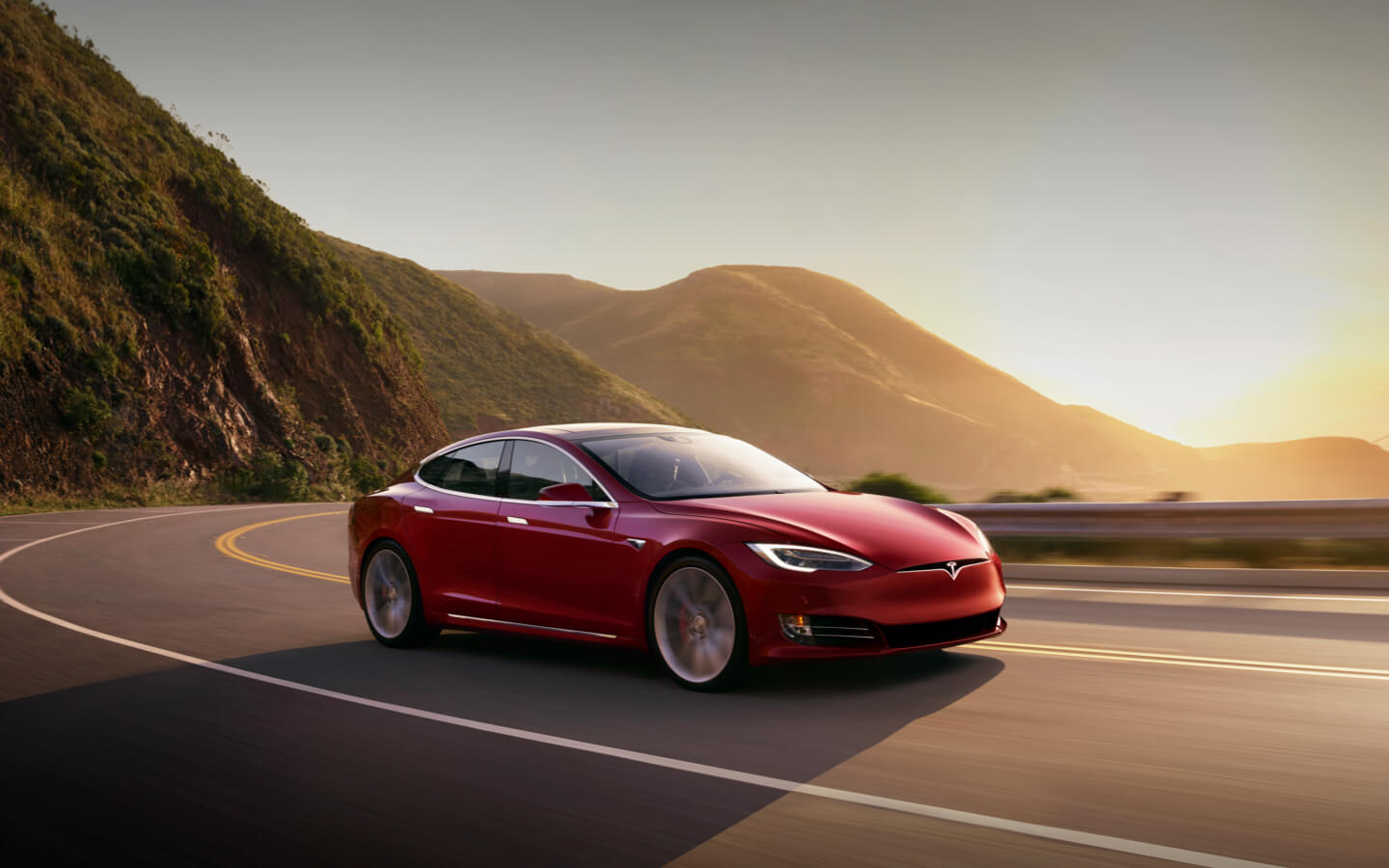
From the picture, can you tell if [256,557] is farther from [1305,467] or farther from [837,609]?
→ [1305,467]

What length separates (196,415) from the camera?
147 ft

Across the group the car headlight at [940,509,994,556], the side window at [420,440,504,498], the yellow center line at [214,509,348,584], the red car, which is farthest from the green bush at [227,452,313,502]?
the car headlight at [940,509,994,556]

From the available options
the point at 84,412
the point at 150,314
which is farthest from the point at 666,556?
the point at 150,314

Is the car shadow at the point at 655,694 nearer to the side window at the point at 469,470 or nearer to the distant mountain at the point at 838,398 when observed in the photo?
the side window at the point at 469,470

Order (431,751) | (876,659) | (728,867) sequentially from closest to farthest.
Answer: (728,867), (431,751), (876,659)

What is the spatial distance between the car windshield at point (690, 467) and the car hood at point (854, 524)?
0.26 meters

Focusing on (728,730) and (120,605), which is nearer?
(728,730)

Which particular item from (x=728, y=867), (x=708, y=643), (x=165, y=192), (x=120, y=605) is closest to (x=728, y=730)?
(x=708, y=643)

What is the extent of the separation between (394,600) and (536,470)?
5.38 ft

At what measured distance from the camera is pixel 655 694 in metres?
6.75

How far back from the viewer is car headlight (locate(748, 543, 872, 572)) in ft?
20.9

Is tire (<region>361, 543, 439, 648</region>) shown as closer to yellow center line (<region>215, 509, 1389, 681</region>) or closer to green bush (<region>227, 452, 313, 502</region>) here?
yellow center line (<region>215, 509, 1389, 681</region>)

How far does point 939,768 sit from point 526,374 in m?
98.2

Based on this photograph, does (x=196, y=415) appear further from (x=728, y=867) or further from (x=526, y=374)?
(x=526, y=374)
